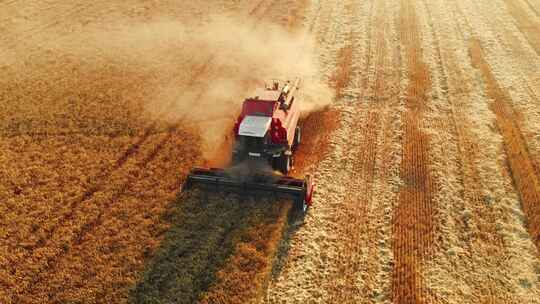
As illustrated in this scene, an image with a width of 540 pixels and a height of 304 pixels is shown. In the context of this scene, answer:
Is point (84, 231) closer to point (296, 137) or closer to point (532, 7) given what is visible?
point (296, 137)

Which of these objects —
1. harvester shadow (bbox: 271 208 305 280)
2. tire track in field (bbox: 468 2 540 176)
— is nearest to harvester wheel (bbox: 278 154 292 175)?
harvester shadow (bbox: 271 208 305 280)

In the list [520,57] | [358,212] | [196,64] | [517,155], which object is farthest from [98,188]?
[520,57]

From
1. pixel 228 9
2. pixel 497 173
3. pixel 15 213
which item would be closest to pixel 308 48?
pixel 228 9

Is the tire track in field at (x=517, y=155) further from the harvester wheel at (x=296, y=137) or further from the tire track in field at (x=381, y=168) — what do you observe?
the harvester wheel at (x=296, y=137)

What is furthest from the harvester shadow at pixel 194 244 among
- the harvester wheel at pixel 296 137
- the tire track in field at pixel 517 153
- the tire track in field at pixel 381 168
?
the tire track in field at pixel 517 153

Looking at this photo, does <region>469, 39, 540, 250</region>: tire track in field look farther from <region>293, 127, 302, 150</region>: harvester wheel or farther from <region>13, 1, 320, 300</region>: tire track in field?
<region>13, 1, 320, 300</region>: tire track in field
